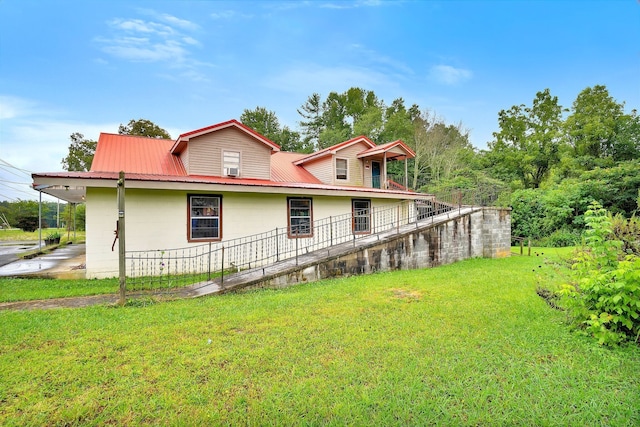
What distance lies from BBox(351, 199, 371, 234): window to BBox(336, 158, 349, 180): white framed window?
248 centimetres

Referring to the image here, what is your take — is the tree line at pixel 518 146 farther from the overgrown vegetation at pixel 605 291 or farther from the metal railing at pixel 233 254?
the overgrown vegetation at pixel 605 291

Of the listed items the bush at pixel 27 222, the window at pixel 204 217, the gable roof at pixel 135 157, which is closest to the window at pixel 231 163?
the gable roof at pixel 135 157

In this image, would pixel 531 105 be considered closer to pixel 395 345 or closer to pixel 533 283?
pixel 533 283

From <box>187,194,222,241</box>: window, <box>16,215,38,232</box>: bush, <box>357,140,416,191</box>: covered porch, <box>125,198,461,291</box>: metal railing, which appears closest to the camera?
<box>125,198,461,291</box>: metal railing

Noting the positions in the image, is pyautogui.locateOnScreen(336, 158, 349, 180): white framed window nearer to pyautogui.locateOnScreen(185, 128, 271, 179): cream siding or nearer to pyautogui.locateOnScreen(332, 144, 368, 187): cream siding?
pyautogui.locateOnScreen(332, 144, 368, 187): cream siding

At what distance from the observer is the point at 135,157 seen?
11789 mm

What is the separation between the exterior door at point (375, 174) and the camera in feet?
55.3

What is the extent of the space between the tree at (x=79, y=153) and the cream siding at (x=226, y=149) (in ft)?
74.9

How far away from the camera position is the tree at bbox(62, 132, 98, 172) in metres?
27.6

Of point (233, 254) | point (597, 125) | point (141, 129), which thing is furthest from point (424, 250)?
point (141, 129)

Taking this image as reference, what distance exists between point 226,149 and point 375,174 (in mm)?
8578

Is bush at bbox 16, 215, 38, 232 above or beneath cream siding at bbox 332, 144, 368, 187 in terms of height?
beneath

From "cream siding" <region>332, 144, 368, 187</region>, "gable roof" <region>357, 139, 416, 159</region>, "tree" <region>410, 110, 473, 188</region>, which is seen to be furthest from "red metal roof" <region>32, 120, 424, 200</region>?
"tree" <region>410, 110, 473, 188</region>

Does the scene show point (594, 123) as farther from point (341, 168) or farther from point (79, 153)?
point (79, 153)
